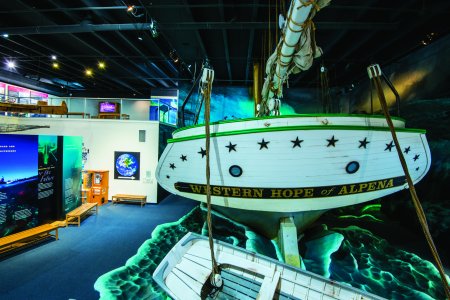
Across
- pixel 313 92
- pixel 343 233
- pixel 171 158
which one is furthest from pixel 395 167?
pixel 313 92

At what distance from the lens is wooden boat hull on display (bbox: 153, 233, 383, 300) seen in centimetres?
260

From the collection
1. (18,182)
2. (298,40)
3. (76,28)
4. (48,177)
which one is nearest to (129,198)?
(48,177)

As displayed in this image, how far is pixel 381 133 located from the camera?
293 cm

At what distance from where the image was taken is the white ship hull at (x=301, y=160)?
287 cm

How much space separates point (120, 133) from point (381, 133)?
7.55 m

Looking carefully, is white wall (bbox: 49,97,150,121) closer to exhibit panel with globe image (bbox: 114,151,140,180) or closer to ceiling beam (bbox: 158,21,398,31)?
exhibit panel with globe image (bbox: 114,151,140,180)

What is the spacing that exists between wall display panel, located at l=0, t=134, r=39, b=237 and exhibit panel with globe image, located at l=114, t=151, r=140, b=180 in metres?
2.82

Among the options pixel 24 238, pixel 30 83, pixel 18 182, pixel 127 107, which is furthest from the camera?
pixel 127 107

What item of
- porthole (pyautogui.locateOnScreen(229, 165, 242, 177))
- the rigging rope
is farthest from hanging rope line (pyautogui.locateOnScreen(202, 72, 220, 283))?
porthole (pyautogui.locateOnScreen(229, 165, 242, 177))

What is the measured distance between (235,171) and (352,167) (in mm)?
1628

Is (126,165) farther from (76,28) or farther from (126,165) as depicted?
(76,28)

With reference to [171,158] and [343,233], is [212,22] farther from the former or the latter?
[343,233]

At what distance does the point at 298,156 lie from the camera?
293cm

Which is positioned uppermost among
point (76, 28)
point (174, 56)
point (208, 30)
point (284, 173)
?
point (208, 30)
